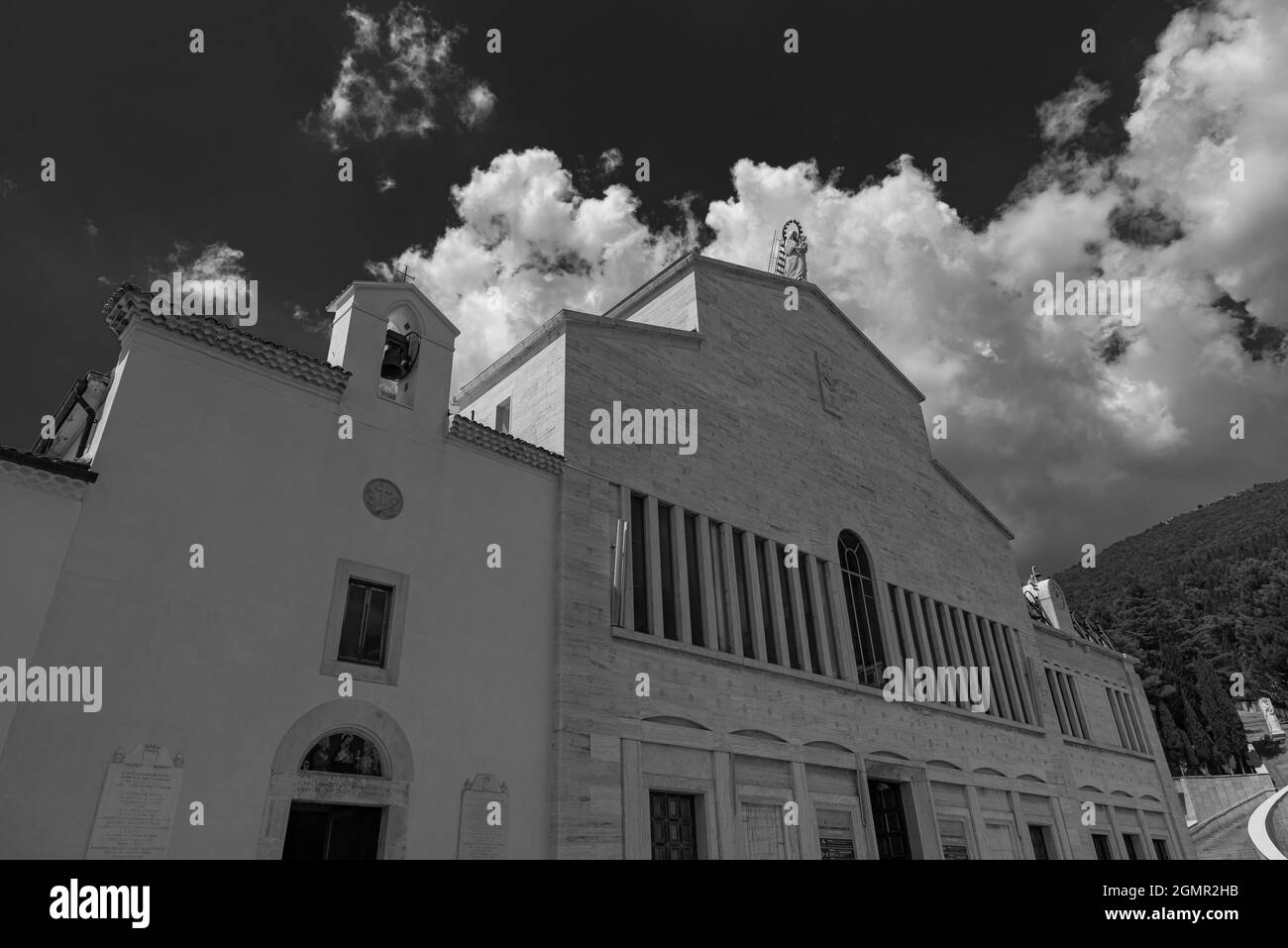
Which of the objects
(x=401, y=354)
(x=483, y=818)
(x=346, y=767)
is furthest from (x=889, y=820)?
(x=401, y=354)

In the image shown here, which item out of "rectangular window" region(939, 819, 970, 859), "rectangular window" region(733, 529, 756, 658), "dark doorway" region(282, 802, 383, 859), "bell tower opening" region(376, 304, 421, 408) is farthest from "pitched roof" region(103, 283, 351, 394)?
"rectangular window" region(939, 819, 970, 859)

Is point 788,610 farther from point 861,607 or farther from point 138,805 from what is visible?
point 138,805

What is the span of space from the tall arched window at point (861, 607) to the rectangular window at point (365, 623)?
1119 centimetres

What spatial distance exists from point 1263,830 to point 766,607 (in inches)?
1099

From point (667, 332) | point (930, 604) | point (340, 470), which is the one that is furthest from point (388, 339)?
point (930, 604)

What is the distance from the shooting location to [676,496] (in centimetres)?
1641

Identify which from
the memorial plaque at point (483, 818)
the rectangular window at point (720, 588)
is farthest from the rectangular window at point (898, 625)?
the memorial plaque at point (483, 818)

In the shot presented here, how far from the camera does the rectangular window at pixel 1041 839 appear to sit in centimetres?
2094

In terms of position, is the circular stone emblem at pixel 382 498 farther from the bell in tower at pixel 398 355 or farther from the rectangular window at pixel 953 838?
the rectangular window at pixel 953 838
